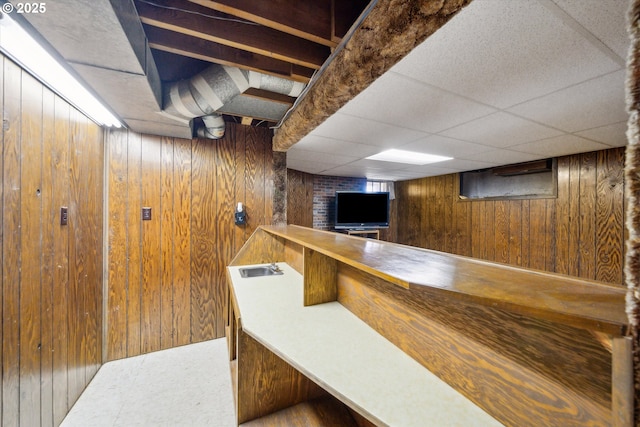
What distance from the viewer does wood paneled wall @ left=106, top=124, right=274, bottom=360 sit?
229 centimetres

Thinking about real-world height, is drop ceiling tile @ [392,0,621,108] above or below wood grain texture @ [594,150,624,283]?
above

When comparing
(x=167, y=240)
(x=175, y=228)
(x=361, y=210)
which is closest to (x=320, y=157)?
(x=175, y=228)

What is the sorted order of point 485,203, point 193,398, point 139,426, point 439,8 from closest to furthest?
1. point 439,8
2. point 139,426
3. point 193,398
4. point 485,203

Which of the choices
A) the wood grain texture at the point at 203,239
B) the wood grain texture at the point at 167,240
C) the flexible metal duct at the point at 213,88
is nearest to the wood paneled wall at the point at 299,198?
the wood grain texture at the point at 203,239

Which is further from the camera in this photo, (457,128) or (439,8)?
(457,128)

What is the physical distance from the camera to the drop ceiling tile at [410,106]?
4.54ft

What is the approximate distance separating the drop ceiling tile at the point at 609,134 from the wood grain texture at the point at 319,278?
2.41 m

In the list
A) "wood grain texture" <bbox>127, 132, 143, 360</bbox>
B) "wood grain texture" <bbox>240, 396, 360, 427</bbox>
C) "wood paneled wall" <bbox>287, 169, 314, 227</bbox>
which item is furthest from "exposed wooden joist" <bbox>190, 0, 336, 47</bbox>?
"wood paneled wall" <bbox>287, 169, 314, 227</bbox>

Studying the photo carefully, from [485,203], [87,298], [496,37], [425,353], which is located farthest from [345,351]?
[485,203]

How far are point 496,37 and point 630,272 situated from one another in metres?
1.02

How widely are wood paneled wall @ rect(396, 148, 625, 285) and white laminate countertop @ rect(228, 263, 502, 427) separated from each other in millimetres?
3113

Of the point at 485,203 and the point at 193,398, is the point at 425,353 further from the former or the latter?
the point at 485,203

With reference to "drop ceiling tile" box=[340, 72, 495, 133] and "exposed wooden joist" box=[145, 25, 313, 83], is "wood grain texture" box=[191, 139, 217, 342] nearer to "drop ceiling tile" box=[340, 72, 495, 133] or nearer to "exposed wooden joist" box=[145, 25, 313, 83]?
"exposed wooden joist" box=[145, 25, 313, 83]

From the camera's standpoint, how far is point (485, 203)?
3814mm
